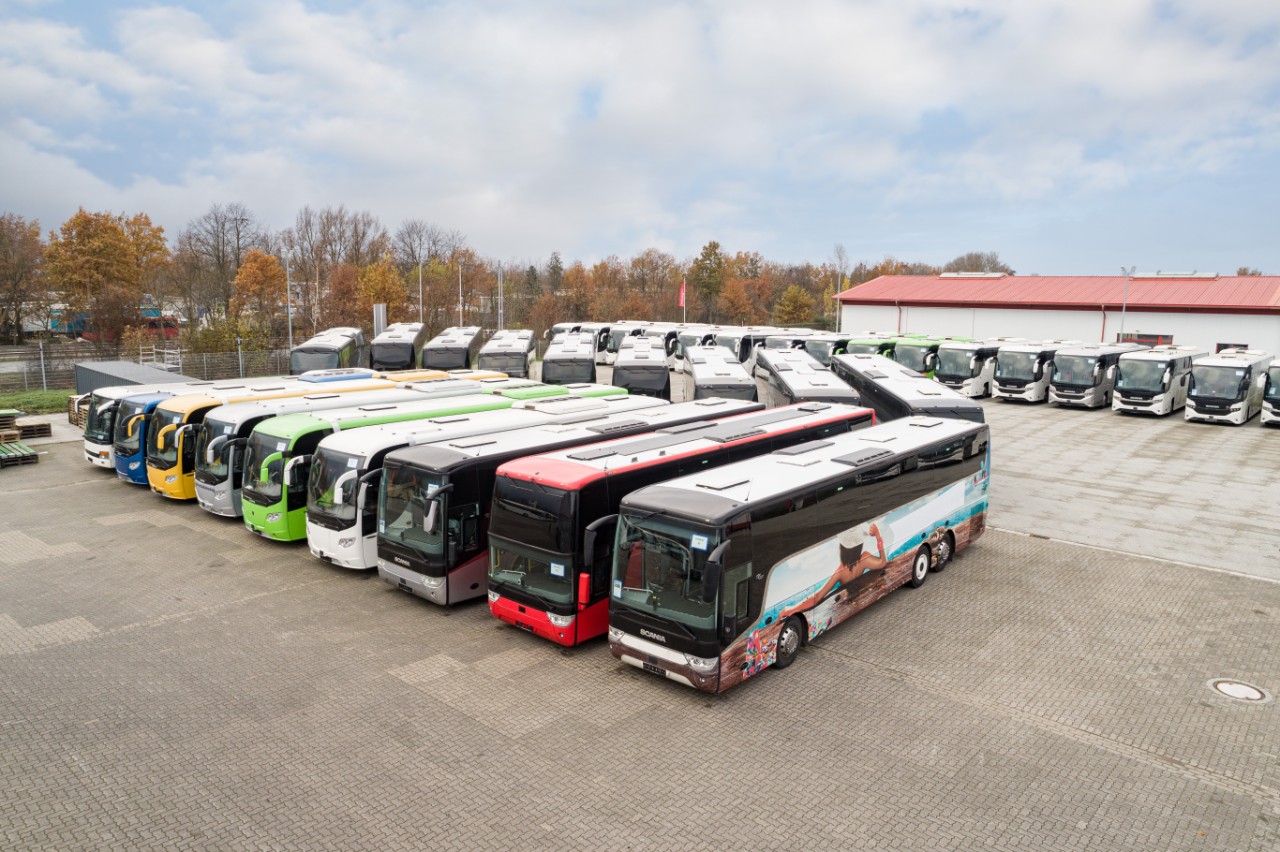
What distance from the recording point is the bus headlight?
900 cm

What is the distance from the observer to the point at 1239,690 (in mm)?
9766

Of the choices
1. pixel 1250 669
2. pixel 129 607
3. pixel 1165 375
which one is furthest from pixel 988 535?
pixel 1165 375

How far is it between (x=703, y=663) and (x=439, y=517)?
446 cm

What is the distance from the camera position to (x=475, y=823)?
23.5ft

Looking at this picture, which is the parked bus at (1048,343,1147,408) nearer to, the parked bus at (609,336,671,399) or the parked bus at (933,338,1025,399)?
the parked bus at (933,338,1025,399)

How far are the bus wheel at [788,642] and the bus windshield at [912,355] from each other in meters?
27.2

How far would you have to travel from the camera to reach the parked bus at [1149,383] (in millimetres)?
30234

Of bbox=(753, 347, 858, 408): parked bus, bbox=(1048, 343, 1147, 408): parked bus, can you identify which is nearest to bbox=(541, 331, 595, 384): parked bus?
bbox=(753, 347, 858, 408): parked bus

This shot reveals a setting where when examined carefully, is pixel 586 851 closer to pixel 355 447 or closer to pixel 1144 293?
pixel 355 447

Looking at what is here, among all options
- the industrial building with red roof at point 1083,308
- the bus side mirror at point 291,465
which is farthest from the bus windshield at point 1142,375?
the bus side mirror at point 291,465

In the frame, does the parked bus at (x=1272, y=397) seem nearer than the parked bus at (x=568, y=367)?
Yes

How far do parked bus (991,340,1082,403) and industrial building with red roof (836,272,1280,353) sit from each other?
40.7 feet

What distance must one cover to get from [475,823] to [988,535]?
39.8ft

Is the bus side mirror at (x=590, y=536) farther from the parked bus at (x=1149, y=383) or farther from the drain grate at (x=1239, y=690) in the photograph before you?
the parked bus at (x=1149, y=383)
